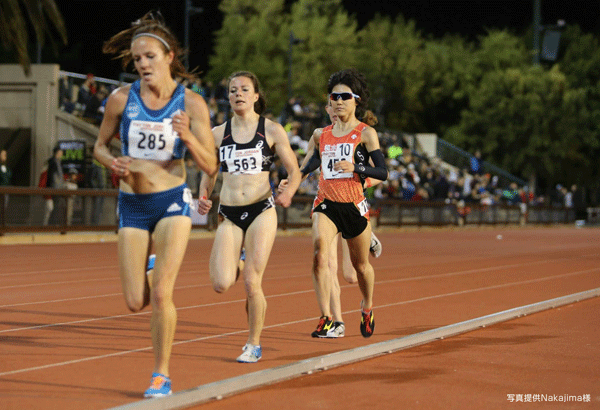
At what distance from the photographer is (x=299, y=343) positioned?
27.3 feet

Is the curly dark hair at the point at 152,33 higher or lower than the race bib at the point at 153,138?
higher

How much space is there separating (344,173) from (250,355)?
206cm

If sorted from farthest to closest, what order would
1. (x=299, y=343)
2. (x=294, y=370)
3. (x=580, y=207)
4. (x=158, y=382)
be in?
1. (x=580, y=207)
2. (x=299, y=343)
3. (x=294, y=370)
4. (x=158, y=382)

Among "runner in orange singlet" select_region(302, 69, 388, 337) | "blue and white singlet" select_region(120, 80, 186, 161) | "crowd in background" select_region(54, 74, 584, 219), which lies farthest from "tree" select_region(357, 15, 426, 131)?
"blue and white singlet" select_region(120, 80, 186, 161)

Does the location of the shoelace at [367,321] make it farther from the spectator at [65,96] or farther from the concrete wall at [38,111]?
the spectator at [65,96]

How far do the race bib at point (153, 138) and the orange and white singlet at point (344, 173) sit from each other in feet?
8.97

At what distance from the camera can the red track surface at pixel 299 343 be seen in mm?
6246

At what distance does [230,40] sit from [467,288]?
56424 mm

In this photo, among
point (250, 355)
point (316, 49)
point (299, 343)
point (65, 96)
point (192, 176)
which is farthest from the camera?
point (316, 49)

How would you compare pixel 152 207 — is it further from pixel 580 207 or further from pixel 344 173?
pixel 580 207

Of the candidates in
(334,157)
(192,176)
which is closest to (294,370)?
(334,157)

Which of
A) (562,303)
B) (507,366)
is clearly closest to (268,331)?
(507,366)

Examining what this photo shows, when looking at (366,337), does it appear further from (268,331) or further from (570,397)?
(570,397)

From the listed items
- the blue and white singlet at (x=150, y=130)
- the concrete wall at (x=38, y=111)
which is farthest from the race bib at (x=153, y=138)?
the concrete wall at (x=38, y=111)
